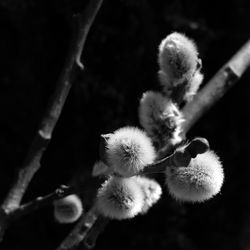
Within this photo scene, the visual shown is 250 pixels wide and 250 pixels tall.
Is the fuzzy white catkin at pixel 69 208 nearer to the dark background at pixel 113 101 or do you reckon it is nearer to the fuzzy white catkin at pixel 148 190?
the fuzzy white catkin at pixel 148 190

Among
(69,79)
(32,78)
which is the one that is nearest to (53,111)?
(69,79)

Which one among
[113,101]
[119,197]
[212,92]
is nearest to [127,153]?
[119,197]

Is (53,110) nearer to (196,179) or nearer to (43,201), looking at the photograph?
(43,201)

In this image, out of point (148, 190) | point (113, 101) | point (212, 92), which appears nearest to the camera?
point (148, 190)

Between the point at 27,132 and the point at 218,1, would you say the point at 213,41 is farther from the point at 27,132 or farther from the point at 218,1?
the point at 27,132

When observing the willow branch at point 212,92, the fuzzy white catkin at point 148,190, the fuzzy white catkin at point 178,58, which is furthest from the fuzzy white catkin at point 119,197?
the willow branch at point 212,92

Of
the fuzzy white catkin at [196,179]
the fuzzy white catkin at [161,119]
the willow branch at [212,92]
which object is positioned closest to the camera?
the fuzzy white catkin at [196,179]

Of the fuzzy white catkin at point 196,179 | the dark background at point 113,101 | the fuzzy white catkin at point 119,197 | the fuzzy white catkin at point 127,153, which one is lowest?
the dark background at point 113,101
